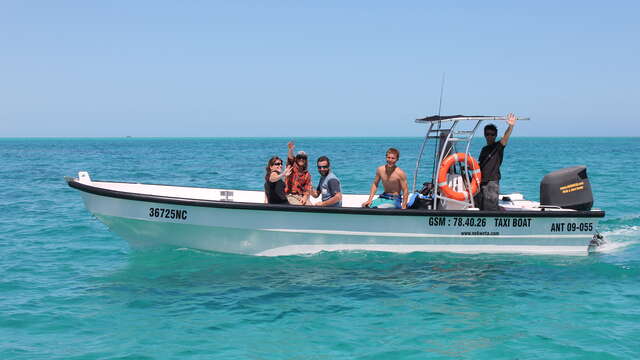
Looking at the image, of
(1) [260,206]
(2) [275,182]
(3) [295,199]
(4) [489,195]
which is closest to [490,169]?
(4) [489,195]

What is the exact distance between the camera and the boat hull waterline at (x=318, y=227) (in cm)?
911

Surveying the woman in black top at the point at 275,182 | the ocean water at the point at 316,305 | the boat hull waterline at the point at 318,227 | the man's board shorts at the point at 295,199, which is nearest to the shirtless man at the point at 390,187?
the boat hull waterline at the point at 318,227

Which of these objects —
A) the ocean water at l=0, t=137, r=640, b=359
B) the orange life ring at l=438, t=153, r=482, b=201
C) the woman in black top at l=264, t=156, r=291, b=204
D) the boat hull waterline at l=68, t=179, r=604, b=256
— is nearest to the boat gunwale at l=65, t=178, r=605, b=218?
the boat hull waterline at l=68, t=179, r=604, b=256

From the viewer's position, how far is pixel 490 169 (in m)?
9.45

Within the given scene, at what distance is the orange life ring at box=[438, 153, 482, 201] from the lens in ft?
30.9

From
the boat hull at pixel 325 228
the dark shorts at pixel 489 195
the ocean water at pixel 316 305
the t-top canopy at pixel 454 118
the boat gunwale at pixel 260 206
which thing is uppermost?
the t-top canopy at pixel 454 118

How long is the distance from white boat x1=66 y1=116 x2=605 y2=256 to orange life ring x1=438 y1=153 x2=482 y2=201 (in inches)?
2.9

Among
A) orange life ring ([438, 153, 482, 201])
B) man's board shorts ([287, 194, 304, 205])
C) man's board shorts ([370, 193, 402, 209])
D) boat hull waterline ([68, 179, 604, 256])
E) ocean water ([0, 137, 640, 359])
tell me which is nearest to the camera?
ocean water ([0, 137, 640, 359])

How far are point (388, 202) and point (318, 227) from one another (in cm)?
129

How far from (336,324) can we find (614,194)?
18041 mm

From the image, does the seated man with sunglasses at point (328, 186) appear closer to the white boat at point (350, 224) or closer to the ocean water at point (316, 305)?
the white boat at point (350, 224)

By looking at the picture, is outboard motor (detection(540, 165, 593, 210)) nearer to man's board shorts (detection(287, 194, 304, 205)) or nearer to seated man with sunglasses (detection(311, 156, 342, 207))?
seated man with sunglasses (detection(311, 156, 342, 207))

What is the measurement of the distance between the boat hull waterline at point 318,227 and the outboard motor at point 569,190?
318 mm

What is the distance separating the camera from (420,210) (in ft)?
30.3
